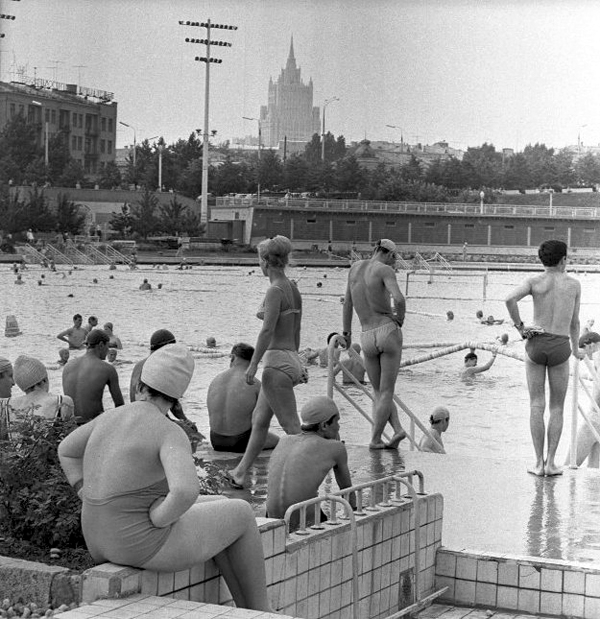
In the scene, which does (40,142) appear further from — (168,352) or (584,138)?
(168,352)

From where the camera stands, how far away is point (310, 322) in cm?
3350

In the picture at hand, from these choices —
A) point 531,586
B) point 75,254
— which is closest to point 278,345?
point 531,586

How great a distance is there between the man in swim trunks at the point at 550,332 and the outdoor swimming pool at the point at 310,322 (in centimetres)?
304

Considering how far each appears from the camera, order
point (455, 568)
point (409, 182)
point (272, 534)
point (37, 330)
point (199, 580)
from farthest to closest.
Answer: point (409, 182) → point (37, 330) → point (455, 568) → point (272, 534) → point (199, 580)

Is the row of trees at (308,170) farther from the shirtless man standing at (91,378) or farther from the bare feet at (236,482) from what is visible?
the bare feet at (236,482)

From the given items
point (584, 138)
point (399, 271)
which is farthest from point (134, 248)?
point (584, 138)

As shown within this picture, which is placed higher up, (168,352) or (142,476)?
(168,352)

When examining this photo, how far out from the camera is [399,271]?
54781mm

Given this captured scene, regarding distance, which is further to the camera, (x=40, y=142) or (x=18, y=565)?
(x=40, y=142)

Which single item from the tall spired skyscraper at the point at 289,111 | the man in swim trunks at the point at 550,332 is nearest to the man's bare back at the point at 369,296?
the man in swim trunks at the point at 550,332

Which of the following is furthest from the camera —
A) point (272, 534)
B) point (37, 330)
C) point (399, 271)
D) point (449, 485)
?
point (399, 271)

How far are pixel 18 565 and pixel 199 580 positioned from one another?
0.39 meters

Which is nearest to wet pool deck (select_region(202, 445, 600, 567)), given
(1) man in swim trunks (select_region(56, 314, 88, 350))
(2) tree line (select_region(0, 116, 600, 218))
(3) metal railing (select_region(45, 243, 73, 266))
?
(1) man in swim trunks (select_region(56, 314, 88, 350))

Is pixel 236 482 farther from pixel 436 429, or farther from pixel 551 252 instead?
pixel 436 429
